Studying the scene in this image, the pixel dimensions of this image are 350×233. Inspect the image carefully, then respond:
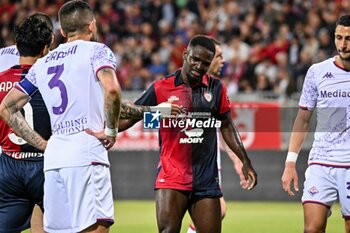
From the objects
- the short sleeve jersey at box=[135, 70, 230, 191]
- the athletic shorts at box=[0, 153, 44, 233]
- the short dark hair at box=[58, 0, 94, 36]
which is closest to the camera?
the short dark hair at box=[58, 0, 94, 36]

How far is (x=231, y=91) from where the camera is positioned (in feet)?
63.9

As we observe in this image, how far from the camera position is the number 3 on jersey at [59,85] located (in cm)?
705

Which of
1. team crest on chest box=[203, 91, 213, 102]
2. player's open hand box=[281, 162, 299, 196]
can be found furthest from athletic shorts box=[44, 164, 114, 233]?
player's open hand box=[281, 162, 299, 196]

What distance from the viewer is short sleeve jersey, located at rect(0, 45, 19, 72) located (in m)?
8.65

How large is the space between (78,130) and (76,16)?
95 cm

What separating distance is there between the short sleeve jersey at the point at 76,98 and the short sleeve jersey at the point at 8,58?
5.09 ft

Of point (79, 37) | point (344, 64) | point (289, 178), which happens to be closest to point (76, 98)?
point (79, 37)

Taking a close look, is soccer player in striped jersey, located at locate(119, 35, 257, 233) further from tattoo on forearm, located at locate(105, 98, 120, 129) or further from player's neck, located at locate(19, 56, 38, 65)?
tattoo on forearm, located at locate(105, 98, 120, 129)

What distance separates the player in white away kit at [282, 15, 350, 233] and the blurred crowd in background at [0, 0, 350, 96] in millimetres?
9709

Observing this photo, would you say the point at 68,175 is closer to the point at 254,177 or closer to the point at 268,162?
the point at 254,177

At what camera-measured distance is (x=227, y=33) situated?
21.6 m

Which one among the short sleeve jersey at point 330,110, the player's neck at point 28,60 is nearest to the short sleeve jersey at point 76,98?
the player's neck at point 28,60

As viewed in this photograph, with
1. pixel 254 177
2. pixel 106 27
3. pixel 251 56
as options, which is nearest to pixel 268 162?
pixel 251 56

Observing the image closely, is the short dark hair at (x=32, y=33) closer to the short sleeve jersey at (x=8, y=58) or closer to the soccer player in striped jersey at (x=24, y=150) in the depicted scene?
the soccer player in striped jersey at (x=24, y=150)
